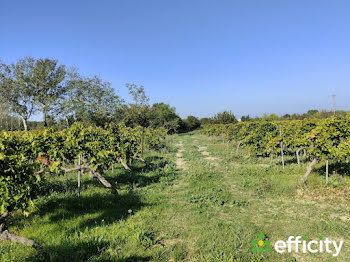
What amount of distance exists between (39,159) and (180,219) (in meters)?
4.84

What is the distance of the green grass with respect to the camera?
147 inches

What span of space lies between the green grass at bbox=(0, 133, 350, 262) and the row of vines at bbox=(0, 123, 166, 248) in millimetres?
648

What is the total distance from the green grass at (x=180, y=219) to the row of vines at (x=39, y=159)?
2.12 ft

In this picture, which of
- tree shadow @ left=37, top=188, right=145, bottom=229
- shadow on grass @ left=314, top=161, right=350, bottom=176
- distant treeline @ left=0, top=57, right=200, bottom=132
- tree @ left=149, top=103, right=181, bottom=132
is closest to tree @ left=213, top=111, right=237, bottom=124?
tree @ left=149, top=103, right=181, bottom=132

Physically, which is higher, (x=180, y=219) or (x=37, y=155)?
(x=37, y=155)

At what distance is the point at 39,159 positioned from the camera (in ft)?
21.0

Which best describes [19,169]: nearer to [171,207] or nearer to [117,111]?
[171,207]

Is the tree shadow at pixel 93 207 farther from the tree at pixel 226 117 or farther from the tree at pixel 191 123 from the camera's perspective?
the tree at pixel 191 123

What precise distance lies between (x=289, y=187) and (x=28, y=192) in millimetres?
7803

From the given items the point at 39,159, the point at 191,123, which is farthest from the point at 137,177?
the point at 191,123

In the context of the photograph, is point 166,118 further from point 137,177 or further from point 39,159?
point 39,159

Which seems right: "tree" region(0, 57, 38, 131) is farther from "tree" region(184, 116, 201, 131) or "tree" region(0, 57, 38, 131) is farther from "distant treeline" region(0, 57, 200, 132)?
"tree" region(184, 116, 201, 131)

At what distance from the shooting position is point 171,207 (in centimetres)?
608

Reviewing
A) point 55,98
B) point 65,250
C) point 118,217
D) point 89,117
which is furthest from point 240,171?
point 55,98
